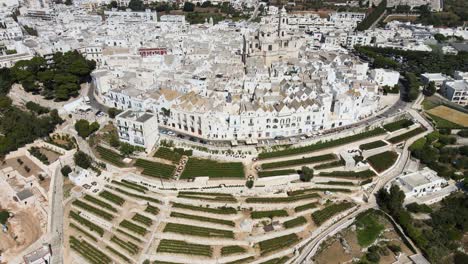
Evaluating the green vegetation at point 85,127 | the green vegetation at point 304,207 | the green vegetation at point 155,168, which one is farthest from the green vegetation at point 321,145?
Answer: the green vegetation at point 85,127

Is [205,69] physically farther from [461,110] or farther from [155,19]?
[155,19]

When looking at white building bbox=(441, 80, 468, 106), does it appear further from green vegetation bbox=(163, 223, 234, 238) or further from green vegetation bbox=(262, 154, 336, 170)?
green vegetation bbox=(163, 223, 234, 238)

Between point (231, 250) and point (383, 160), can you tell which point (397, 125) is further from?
point (231, 250)

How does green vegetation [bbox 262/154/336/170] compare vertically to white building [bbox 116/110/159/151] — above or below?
below

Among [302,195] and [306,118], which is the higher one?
[306,118]

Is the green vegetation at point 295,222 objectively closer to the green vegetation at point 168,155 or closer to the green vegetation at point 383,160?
the green vegetation at point 383,160

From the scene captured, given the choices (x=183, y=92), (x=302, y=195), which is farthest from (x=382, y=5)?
(x=302, y=195)

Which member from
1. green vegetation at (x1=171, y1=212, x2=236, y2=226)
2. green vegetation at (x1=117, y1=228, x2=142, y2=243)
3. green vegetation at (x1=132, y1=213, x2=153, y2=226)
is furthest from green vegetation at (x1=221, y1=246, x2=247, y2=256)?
green vegetation at (x1=117, y1=228, x2=142, y2=243)
